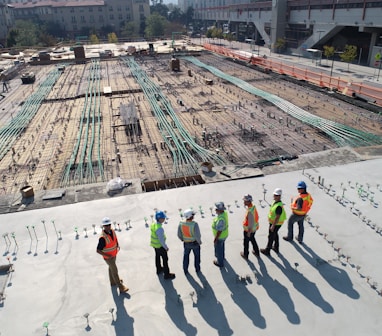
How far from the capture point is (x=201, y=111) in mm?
16219

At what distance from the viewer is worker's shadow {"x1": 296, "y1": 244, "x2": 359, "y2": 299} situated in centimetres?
516

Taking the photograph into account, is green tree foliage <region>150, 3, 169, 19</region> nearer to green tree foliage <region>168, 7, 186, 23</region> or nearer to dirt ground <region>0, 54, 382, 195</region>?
green tree foliage <region>168, 7, 186, 23</region>

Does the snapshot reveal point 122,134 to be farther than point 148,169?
Yes

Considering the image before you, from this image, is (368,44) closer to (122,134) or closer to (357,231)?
(122,134)

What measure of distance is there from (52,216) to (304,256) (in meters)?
5.35

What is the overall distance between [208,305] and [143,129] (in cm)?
989

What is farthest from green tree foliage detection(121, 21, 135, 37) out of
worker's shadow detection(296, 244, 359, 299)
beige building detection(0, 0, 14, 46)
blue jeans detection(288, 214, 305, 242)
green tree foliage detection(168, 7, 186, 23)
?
worker's shadow detection(296, 244, 359, 299)

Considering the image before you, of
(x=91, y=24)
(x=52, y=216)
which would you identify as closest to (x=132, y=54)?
(x=52, y=216)

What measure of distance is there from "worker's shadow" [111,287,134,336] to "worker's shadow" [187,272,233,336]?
98cm

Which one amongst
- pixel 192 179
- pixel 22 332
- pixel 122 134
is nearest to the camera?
pixel 22 332

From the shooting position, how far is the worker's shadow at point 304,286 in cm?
489

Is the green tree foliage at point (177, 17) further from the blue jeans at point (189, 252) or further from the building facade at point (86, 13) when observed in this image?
the blue jeans at point (189, 252)

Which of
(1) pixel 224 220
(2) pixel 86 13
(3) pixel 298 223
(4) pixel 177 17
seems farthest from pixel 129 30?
(1) pixel 224 220

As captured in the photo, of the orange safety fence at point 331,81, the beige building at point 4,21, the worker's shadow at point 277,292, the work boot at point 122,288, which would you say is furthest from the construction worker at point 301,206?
the beige building at point 4,21
